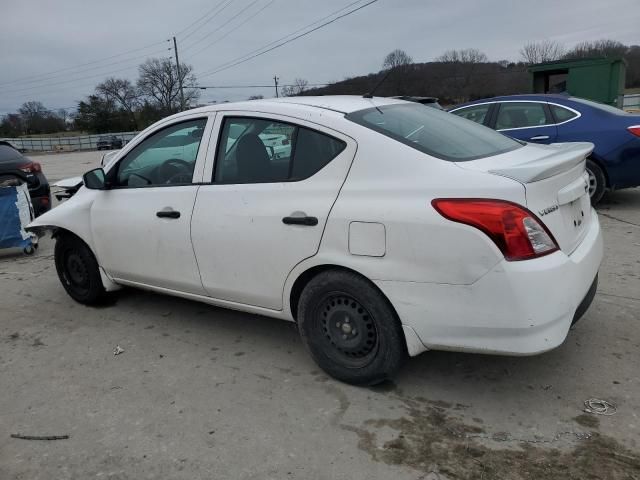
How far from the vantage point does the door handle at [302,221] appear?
115 inches

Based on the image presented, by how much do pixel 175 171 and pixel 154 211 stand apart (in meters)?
0.32

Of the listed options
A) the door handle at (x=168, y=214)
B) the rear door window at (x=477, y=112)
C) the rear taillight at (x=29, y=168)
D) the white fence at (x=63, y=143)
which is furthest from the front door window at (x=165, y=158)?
the white fence at (x=63, y=143)

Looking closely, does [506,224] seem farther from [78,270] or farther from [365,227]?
[78,270]

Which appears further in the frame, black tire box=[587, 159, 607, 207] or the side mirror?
black tire box=[587, 159, 607, 207]

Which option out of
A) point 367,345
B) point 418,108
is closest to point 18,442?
point 367,345

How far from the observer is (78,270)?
463 centimetres

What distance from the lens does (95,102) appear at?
81.6 meters

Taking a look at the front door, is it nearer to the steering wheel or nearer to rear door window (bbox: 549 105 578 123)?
the steering wheel

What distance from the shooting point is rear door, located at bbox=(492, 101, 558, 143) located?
24.3ft

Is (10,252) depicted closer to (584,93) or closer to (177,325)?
(177,325)

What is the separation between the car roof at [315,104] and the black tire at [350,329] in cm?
103

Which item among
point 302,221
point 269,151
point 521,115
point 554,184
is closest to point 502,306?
point 554,184

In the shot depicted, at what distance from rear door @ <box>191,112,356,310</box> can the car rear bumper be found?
23.9 inches

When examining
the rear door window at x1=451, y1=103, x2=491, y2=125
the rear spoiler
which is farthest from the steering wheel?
the rear door window at x1=451, y1=103, x2=491, y2=125
